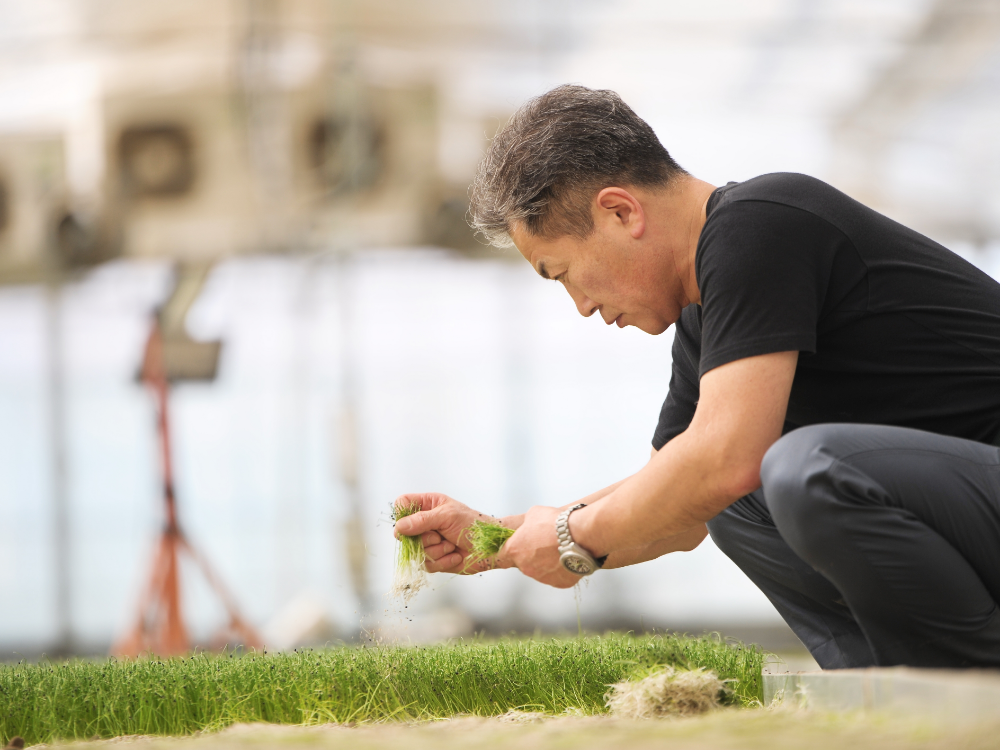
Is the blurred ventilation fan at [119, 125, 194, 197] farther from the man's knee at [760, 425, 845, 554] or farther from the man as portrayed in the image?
the man's knee at [760, 425, 845, 554]

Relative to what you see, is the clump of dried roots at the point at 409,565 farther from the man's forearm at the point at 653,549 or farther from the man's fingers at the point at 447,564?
the man's forearm at the point at 653,549

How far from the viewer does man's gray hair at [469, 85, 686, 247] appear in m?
1.44

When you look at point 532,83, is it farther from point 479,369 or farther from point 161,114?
point 161,114

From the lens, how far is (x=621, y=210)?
1.44 m

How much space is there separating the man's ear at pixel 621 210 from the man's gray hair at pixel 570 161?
2 centimetres

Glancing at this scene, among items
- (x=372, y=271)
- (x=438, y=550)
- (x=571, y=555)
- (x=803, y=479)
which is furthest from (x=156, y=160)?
(x=803, y=479)

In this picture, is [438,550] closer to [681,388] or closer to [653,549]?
[653,549]

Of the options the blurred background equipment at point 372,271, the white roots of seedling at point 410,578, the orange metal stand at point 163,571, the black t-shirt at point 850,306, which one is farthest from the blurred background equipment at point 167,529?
the black t-shirt at point 850,306

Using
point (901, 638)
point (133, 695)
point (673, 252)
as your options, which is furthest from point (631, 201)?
point (133, 695)

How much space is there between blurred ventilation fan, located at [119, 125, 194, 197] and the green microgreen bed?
352 centimetres

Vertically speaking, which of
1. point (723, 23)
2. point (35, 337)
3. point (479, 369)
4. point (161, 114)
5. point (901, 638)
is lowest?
point (901, 638)

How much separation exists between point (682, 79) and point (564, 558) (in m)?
4.53

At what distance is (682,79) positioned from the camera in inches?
209

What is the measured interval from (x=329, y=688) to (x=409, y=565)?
26 cm
